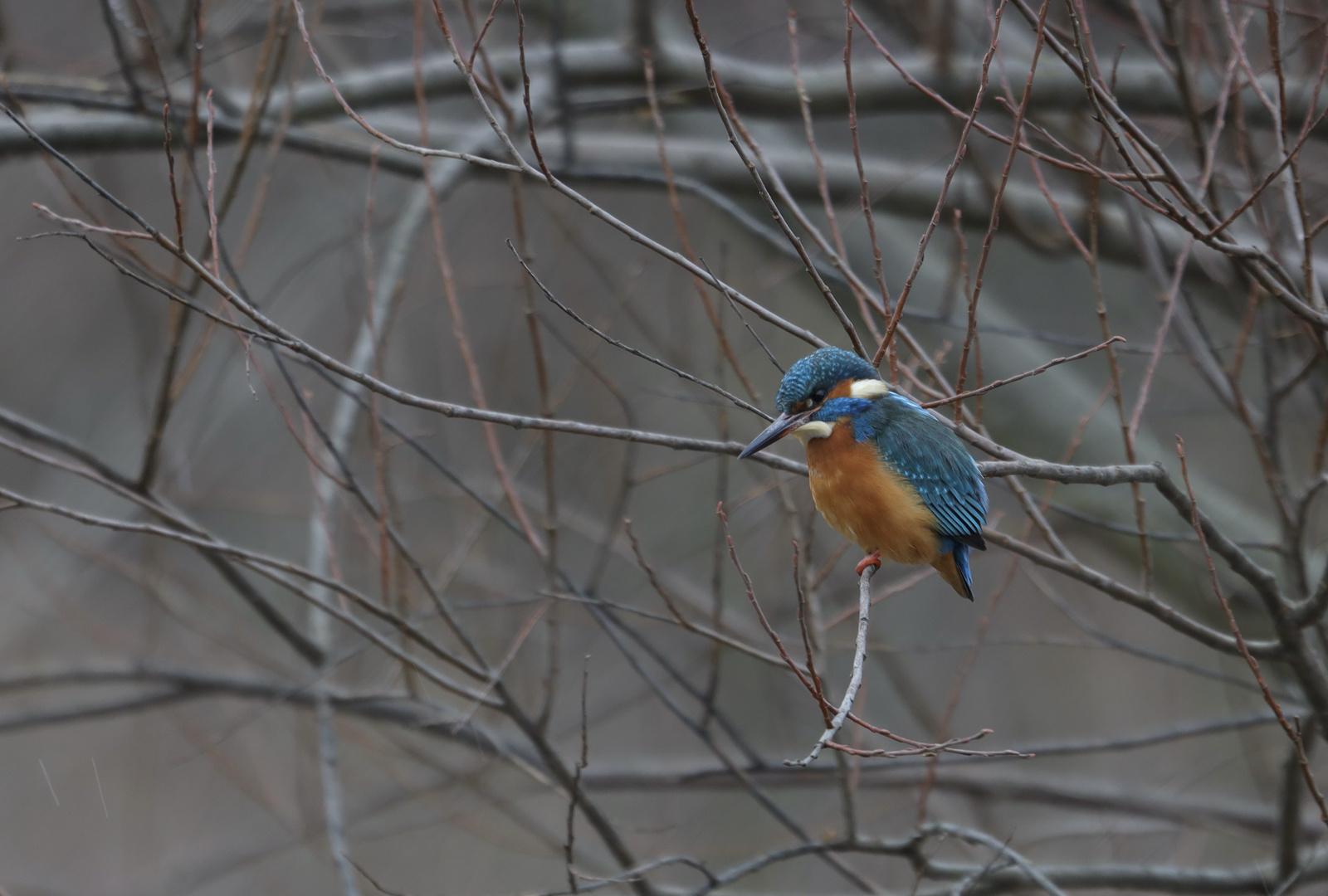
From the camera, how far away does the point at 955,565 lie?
2119mm

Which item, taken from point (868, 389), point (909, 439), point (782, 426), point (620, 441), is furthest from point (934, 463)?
point (620, 441)

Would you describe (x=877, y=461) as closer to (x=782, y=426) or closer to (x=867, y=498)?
(x=867, y=498)

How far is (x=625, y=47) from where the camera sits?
4012 millimetres

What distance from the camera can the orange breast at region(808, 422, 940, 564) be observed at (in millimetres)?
2004

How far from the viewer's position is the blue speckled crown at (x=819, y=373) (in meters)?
2.01

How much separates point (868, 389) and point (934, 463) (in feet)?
0.63

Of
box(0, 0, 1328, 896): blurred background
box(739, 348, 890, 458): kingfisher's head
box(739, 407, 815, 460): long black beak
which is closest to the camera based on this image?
box(739, 407, 815, 460): long black beak

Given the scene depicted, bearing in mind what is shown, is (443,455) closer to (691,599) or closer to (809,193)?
(691,599)

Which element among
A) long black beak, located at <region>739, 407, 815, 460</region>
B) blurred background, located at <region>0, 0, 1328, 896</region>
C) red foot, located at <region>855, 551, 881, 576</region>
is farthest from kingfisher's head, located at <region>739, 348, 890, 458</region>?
red foot, located at <region>855, 551, 881, 576</region>

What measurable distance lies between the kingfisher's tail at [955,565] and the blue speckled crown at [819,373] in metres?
0.37

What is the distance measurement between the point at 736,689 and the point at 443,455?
290 cm

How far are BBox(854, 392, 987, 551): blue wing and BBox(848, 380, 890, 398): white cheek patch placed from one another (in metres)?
0.02

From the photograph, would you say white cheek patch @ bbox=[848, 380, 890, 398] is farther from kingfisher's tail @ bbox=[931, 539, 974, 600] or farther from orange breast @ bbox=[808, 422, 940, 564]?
kingfisher's tail @ bbox=[931, 539, 974, 600]

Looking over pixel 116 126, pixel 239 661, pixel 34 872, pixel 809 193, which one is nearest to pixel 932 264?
pixel 809 193
